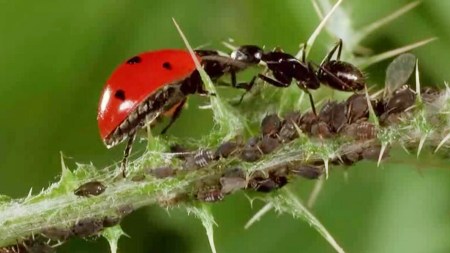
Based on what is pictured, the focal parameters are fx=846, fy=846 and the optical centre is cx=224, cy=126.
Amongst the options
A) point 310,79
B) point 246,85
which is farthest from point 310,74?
point 246,85

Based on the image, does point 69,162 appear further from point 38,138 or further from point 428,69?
point 428,69

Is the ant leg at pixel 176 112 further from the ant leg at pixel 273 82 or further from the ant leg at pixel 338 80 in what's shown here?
the ant leg at pixel 338 80

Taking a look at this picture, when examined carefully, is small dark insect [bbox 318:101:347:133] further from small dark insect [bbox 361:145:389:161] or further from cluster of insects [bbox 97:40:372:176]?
cluster of insects [bbox 97:40:372:176]

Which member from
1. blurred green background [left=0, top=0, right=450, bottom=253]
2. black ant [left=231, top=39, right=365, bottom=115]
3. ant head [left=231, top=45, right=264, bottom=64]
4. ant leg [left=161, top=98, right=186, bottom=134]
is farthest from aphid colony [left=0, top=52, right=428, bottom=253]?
blurred green background [left=0, top=0, right=450, bottom=253]

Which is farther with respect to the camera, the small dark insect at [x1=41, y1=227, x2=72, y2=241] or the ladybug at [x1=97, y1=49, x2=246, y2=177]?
the ladybug at [x1=97, y1=49, x2=246, y2=177]

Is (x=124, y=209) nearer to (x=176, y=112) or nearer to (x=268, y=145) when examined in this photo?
(x=268, y=145)

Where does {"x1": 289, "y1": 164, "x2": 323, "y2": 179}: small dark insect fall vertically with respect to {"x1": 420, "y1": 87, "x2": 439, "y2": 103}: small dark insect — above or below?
above
